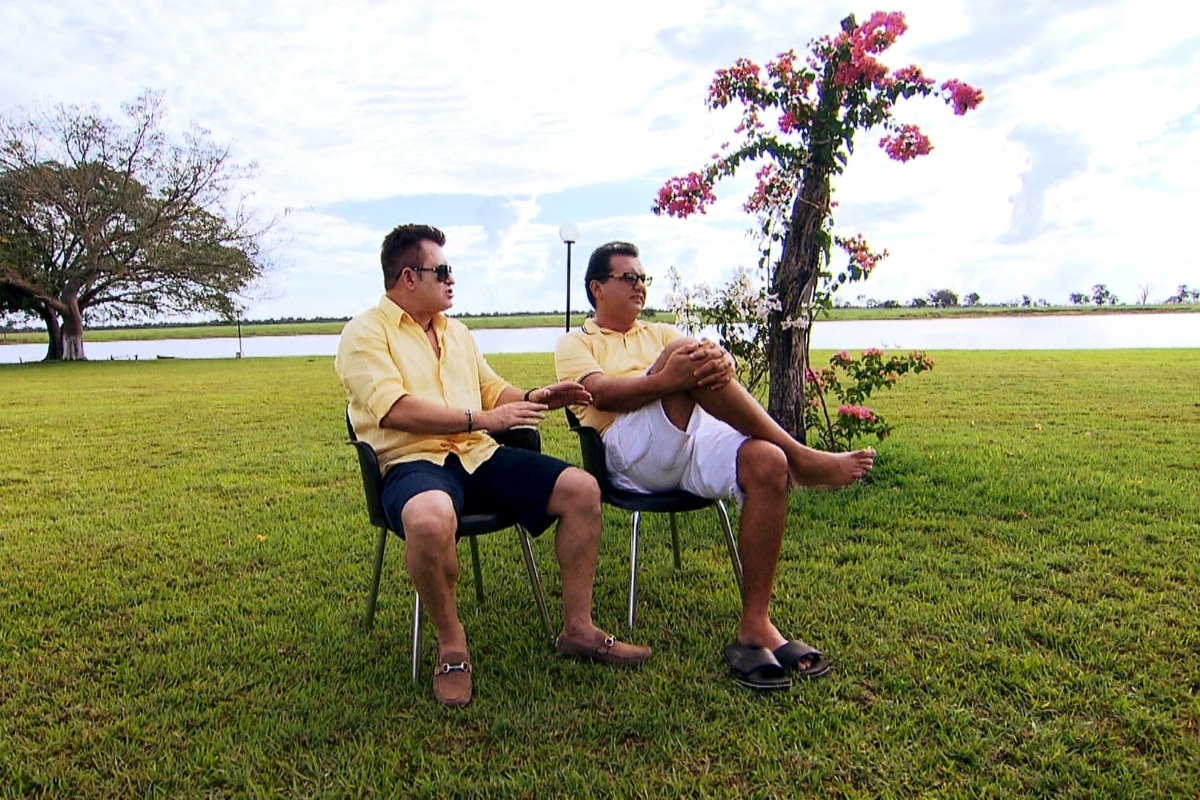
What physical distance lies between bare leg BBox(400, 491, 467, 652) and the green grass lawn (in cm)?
20

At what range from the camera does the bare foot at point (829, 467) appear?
2.73m

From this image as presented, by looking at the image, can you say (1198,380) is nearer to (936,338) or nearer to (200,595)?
(200,595)

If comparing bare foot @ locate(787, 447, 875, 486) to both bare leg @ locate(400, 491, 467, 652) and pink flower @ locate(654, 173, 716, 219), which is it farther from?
pink flower @ locate(654, 173, 716, 219)

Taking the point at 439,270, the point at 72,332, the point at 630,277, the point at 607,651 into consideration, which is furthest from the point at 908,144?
the point at 72,332

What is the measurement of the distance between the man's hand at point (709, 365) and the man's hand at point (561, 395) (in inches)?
15.3

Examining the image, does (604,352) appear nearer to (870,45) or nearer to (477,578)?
(477,578)

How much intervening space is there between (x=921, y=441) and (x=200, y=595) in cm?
470

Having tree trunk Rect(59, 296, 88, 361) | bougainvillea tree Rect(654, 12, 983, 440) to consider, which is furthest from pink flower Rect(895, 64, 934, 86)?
tree trunk Rect(59, 296, 88, 361)

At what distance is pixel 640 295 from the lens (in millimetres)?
3129

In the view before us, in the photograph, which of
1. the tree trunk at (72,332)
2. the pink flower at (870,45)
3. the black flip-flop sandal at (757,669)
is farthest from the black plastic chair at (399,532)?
the tree trunk at (72,332)

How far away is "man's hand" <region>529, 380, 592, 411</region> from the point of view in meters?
2.75

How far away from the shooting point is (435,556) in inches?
91.4

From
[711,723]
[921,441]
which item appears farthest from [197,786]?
[921,441]

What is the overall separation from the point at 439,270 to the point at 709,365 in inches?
37.0
